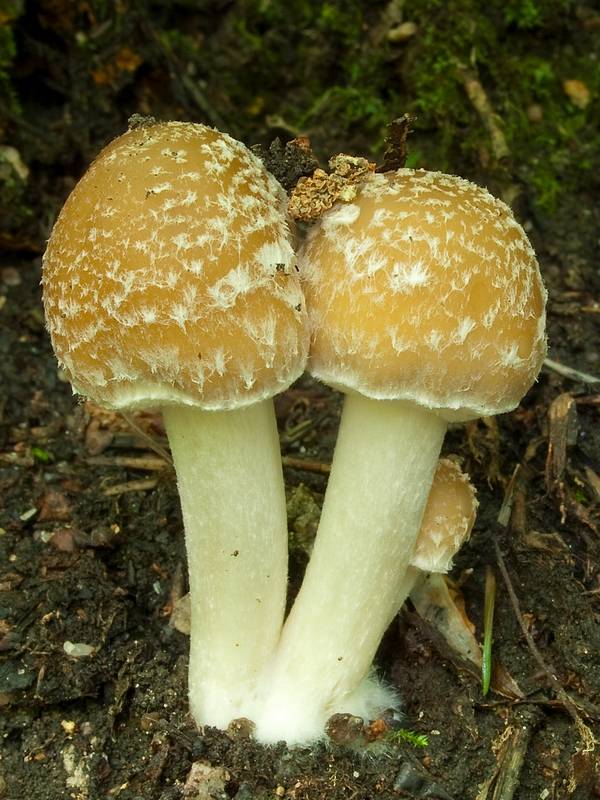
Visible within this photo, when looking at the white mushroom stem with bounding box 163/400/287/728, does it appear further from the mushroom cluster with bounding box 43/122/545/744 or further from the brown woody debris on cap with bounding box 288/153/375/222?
the brown woody debris on cap with bounding box 288/153/375/222

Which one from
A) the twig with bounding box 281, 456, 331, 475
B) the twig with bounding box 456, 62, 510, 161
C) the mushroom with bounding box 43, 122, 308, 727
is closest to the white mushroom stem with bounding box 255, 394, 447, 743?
the mushroom with bounding box 43, 122, 308, 727

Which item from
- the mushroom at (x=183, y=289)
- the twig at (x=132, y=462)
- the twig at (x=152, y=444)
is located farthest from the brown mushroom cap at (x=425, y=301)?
the twig at (x=132, y=462)

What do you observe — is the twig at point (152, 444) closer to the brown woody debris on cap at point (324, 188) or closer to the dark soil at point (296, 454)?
the dark soil at point (296, 454)

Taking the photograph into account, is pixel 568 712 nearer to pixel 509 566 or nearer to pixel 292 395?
pixel 509 566

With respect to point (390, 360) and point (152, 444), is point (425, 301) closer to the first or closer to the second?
point (390, 360)

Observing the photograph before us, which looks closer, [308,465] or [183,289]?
[183,289]

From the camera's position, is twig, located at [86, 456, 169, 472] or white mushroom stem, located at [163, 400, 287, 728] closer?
white mushroom stem, located at [163, 400, 287, 728]

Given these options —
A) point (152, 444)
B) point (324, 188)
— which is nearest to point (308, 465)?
point (152, 444)

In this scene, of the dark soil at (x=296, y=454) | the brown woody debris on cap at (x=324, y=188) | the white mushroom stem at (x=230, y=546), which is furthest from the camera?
the dark soil at (x=296, y=454)
